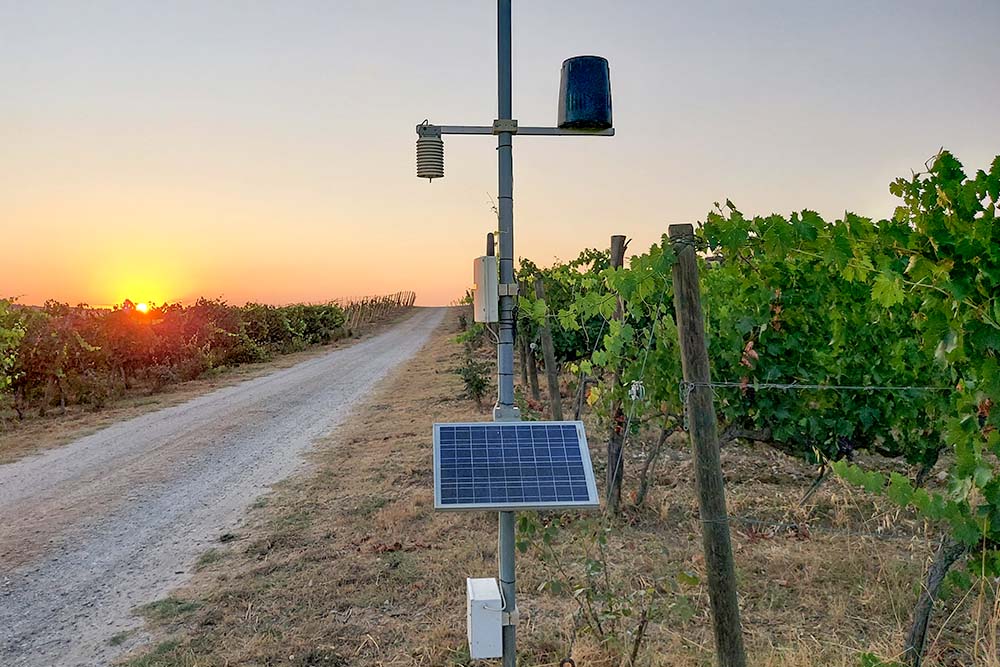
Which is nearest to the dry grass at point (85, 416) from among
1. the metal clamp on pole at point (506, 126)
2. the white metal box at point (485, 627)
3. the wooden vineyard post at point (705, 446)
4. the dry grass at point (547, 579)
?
the dry grass at point (547, 579)

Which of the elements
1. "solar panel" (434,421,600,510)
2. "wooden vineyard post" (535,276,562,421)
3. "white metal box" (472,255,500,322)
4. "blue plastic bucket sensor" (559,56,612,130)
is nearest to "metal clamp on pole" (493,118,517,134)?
"blue plastic bucket sensor" (559,56,612,130)

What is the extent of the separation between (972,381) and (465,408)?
29.9 feet

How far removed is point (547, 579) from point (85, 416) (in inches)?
426

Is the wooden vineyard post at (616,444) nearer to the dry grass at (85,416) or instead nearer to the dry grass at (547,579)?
the dry grass at (547,579)

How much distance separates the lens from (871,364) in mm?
6102

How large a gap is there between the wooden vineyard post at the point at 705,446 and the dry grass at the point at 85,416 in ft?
30.9

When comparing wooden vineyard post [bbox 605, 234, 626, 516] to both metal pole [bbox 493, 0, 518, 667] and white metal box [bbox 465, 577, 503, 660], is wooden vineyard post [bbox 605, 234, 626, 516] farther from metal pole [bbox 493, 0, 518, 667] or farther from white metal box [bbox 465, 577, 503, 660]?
white metal box [bbox 465, 577, 503, 660]

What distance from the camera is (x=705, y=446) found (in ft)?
9.58

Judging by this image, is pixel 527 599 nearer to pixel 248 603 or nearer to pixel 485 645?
pixel 485 645

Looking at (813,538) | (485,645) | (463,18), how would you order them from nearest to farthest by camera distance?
(485,645)
(463,18)
(813,538)

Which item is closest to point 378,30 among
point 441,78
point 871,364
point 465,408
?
point 441,78

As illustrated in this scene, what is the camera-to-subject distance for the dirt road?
15.1ft

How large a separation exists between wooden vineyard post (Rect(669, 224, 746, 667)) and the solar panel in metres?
0.46

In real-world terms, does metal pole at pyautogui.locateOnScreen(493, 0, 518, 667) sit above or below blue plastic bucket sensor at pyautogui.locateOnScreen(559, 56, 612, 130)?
below
